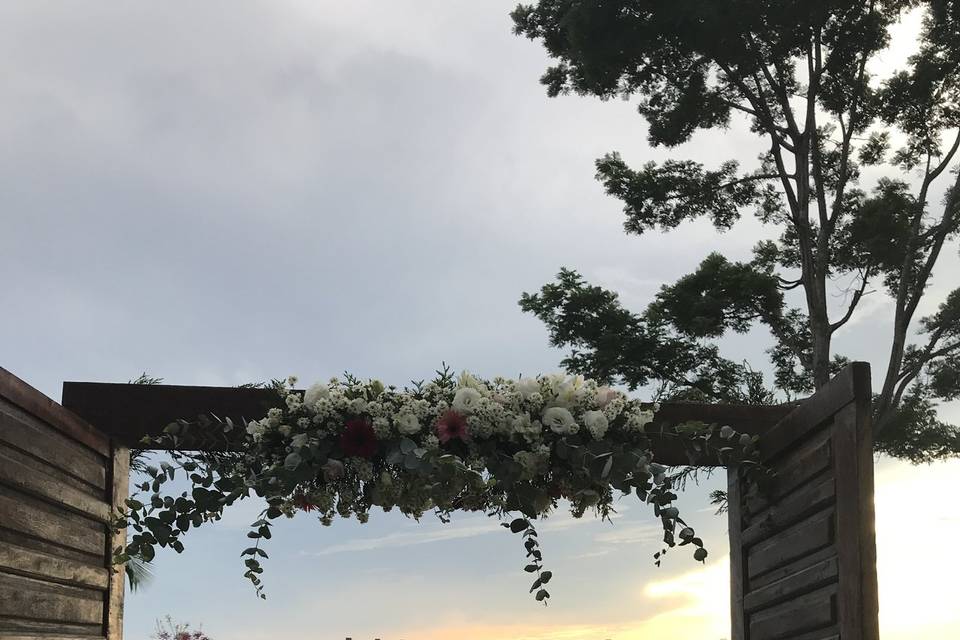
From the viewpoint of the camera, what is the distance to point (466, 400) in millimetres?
4281

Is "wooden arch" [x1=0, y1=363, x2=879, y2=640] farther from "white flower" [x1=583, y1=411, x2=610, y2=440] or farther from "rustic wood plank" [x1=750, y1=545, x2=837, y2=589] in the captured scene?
"white flower" [x1=583, y1=411, x2=610, y2=440]

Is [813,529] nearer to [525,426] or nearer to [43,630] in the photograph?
[525,426]

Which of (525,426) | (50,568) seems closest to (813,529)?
(525,426)

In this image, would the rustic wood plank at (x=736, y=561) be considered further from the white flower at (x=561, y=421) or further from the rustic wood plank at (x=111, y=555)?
the rustic wood plank at (x=111, y=555)

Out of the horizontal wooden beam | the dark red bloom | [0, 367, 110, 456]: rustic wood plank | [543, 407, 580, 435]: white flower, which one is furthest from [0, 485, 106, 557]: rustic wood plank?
[543, 407, 580, 435]: white flower

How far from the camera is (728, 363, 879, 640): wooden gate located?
3713 millimetres

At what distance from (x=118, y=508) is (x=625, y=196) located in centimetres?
1052

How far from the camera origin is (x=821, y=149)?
14.1 m

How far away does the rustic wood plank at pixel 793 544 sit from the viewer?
4004 mm

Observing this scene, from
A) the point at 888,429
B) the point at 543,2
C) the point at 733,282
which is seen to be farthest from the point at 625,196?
the point at 888,429

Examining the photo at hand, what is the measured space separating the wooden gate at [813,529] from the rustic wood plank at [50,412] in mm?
3121

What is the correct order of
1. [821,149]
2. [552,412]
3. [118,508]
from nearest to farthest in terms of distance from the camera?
1. [552,412]
2. [118,508]
3. [821,149]

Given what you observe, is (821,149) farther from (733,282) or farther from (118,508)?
(118,508)

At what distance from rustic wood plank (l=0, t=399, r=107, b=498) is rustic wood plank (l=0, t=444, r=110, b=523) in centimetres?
4
